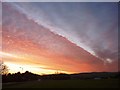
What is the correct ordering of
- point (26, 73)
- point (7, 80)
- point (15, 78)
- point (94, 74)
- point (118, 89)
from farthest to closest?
point (26, 73), point (15, 78), point (7, 80), point (94, 74), point (118, 89)

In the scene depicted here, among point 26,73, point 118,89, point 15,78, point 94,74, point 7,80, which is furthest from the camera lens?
point 26,73

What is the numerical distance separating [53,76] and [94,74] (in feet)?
60.8

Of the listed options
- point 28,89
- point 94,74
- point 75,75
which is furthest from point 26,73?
point 28,89

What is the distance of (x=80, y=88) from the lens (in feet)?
129

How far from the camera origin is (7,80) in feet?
276

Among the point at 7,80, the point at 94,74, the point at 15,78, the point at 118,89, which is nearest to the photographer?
the point at 118,89

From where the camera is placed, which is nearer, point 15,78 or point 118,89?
point 118,89

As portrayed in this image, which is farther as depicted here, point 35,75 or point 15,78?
point 35,75

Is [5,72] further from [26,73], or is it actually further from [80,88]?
[80,88]

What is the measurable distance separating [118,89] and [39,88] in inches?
531

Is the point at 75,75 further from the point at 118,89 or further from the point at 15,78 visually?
the point at 118,89

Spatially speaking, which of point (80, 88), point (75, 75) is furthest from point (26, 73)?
point (80, 88)

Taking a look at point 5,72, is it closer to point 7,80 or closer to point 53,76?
point 7,80

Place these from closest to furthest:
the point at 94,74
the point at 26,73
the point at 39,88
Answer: the point at 39,88, the point at 94,74, the point at 26,73
